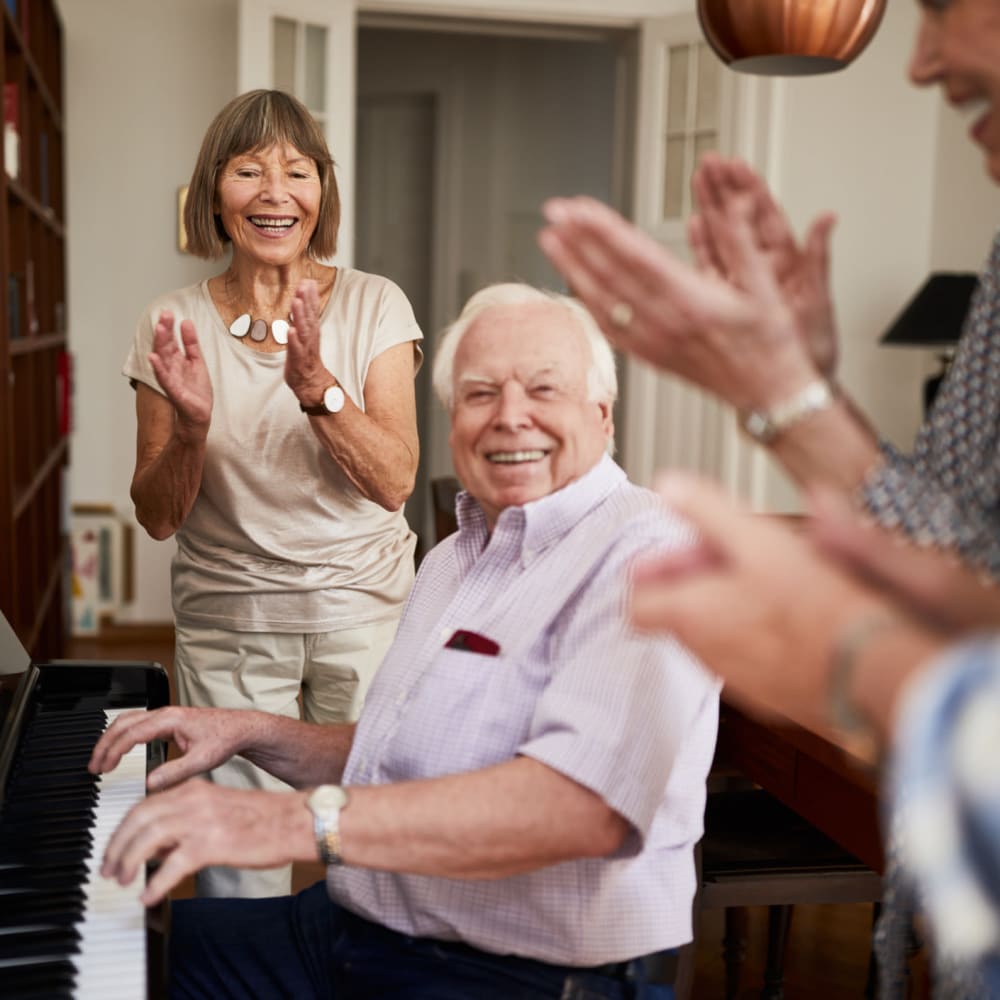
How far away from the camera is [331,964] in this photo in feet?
4.92

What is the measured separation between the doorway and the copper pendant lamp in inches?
185

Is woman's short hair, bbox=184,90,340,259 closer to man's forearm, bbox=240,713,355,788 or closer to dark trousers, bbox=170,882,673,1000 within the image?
man's forearm, bbox=240,713,355,788

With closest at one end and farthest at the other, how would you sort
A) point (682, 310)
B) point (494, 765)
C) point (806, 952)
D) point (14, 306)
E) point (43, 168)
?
1. point (682, 310)
2. point (494, 765)
3. point (806, 952)
4. point (14, 306)
5. point (43, 168)

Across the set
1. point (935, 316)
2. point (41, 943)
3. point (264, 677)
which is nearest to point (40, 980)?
point (41, 943)

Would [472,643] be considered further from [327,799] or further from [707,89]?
[707,89]

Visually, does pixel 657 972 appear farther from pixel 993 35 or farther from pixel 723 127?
pixel 723 127

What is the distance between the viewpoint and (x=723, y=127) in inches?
202

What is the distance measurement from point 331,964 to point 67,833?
0.36 m

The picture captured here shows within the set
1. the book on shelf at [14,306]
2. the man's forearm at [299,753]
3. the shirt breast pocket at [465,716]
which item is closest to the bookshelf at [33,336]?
the book on shelf at [14,306]

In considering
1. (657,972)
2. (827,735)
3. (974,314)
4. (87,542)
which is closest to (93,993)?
(657,972)

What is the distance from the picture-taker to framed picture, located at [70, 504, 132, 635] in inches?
214

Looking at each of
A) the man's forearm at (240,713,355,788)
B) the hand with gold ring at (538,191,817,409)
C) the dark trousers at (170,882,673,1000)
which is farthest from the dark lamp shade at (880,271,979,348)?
the hand with gold ring at (538,191,817,409)

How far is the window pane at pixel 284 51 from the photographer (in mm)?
4883

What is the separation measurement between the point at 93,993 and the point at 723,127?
4670 millimetres
